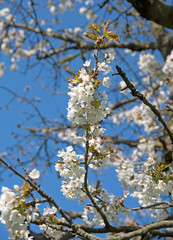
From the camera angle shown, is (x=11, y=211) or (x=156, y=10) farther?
(x=156, y=10)

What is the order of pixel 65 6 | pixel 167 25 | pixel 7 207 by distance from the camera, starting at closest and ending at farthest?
pixel 7 207, pixel 167 25, pixel 65 6

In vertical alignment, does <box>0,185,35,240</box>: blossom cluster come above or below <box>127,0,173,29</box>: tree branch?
below

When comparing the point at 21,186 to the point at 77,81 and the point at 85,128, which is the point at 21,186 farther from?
the point at 77,81

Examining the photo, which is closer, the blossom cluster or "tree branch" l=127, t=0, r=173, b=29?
the blossom cluster

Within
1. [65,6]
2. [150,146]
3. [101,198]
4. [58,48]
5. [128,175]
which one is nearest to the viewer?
[101,198]

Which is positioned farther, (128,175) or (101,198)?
(128,175)

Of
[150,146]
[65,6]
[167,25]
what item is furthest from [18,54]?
[167,25]

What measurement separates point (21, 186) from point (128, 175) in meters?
1.65

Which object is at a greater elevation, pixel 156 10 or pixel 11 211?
pixel 156 10

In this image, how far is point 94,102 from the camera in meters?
1.20

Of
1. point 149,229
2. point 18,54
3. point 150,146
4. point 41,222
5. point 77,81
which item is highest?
point 18,54

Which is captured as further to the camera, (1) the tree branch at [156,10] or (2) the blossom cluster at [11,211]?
(1) the tree branch at [156,10]

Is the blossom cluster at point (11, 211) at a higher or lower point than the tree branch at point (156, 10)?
lower

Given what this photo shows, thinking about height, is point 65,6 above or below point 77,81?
above
